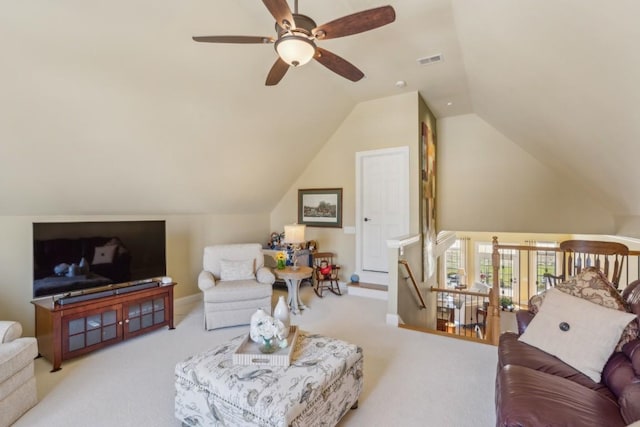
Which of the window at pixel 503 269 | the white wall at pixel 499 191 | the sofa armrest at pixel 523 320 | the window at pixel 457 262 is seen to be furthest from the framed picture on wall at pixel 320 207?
the window at pixel 503 269

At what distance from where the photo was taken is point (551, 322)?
80.8 inches

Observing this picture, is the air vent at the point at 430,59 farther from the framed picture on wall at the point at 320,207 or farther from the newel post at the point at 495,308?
the framed picture on wall at the point at 320,207

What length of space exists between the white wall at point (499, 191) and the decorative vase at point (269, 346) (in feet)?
17.7

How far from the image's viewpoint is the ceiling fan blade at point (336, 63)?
2.32 m

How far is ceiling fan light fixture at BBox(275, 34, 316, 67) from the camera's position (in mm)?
2010

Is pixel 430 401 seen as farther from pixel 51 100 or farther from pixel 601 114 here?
pixel 51 100

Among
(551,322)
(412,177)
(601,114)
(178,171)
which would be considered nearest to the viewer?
(551,322)

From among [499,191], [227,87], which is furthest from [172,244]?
[499,191]

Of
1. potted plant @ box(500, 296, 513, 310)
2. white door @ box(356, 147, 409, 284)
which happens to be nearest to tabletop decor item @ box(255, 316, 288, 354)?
white door @ box(356, 147, 409, 284)

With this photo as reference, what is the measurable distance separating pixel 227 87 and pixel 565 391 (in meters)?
3.76

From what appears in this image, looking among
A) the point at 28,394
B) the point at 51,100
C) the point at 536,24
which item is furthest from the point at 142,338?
the point at 536,24

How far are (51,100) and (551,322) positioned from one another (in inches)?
161

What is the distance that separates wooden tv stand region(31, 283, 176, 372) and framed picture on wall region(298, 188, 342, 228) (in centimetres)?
289

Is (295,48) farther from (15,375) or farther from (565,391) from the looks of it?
(15,375)
